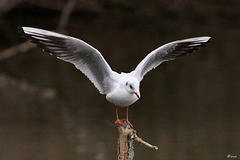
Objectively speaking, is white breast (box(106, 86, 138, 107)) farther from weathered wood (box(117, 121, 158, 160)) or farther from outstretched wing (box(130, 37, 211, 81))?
outstretched wing (box(130, 37, 211, 81))

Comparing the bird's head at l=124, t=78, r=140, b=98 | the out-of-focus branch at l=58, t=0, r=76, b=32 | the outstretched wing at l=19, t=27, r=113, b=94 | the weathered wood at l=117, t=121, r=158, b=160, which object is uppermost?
the out-of-focus branch at l=58, t=0, r=76, b=32

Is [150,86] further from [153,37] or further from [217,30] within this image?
[217,30]

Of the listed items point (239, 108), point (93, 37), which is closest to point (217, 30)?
point (93, 37)

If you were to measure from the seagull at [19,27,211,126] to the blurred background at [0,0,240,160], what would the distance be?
0.24 m

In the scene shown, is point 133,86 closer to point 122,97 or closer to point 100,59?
point 122,97

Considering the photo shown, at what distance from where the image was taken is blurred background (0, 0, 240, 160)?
7.41 m

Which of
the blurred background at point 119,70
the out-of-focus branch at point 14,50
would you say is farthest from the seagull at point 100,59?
the out-of-focus branch at point 14,50

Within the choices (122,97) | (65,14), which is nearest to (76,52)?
(122,97)

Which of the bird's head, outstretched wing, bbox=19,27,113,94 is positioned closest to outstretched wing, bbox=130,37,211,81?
outstretched wing, bbox=19,27,113,94

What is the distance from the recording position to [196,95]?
949 cm

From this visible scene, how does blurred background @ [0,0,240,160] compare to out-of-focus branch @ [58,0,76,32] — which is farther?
out-of-focus branch @ [58,0,76,32]

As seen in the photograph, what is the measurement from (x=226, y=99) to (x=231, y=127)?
138 cm

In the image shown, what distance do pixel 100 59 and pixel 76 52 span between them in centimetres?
21

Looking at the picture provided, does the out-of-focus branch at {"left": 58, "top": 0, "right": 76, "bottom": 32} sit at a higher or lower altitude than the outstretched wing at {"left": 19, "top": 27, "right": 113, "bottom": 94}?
higher
